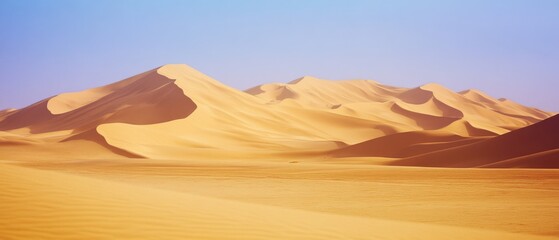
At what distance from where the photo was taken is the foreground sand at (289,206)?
6742 mm

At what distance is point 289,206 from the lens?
13.1 m

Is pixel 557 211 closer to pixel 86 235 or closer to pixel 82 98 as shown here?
pixel 86 235

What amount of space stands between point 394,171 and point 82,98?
8146 cm

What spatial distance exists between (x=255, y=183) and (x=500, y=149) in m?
19.9

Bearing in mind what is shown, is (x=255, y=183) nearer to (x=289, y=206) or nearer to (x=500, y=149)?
(x=289, y=206)

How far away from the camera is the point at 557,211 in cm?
1140

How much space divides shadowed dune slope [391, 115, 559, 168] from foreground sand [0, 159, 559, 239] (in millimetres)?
11337

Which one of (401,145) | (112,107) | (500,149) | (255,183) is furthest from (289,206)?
(112,107)

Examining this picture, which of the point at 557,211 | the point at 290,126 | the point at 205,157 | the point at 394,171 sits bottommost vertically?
the point at 557,211

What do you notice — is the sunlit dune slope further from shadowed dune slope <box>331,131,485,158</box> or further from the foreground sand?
the foreground sand

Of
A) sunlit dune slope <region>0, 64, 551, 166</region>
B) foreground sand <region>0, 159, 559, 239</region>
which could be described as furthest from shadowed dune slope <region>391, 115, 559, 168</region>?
foreground sand <region>0, 159, 559, 239</region>

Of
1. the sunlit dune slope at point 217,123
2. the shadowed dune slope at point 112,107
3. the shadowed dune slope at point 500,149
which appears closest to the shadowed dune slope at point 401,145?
the sunlit dune slope at point 217,123

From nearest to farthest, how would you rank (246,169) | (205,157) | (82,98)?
(246,169)
(205,157)
(82,98)

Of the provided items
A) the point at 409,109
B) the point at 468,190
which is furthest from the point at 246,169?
the point at 409,109
